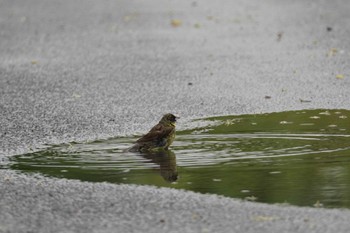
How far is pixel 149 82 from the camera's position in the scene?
37.4 ft

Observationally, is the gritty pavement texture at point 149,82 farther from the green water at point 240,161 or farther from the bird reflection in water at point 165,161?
the bird reflection in water at point 165,161

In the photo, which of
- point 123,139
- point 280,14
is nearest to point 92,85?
point 123,139

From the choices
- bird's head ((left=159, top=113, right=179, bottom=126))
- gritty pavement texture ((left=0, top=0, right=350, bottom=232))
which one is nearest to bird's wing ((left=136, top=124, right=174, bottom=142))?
bird's head ((left=159, top=113, right=179, bottom=126))

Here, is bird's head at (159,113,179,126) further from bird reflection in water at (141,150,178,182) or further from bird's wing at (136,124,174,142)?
bird reflection in water at (141,150,178,182)

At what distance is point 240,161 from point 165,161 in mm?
590

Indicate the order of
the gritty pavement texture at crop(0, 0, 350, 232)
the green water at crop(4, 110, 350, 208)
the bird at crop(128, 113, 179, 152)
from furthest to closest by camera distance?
1. the bird at crop(128, 113, 179, 152)
2. the green water at crop(4, 110, 350, 208)
3. the gritty pavement texture at crop(0, 0, 350, 232)

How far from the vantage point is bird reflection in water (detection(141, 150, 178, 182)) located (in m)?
6.90

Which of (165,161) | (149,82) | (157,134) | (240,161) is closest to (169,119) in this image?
(157,134)

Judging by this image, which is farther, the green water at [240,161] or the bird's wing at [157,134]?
the bird's wing at [157,134]

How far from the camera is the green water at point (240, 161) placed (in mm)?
6395

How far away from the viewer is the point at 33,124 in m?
9.12

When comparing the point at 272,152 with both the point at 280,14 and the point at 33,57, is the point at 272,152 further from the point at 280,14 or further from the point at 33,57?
the point at 280,14

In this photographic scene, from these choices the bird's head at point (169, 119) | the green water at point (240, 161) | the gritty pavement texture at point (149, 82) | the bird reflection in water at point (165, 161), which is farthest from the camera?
the bird's head at point (169, 119)

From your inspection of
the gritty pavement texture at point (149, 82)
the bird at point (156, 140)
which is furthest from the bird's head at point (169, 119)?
the gritty pavement texture at point (149, 82)
